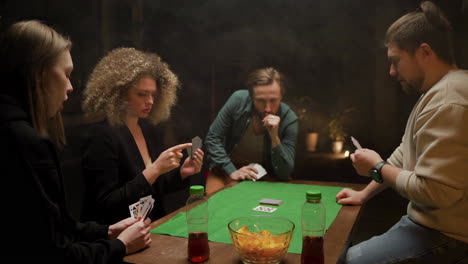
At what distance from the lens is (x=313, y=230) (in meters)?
1.24

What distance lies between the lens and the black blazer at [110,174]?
1728 mm

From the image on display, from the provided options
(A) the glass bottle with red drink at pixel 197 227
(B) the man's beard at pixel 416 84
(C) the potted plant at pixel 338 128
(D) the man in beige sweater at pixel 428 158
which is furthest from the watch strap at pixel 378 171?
(C) the potted plant at pixel 338 128

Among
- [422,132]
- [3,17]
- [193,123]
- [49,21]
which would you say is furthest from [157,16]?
[422,132]

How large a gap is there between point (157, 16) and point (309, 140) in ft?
5.06

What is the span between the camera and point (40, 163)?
0.98 meters

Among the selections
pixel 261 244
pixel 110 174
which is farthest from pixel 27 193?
pixel 110 174

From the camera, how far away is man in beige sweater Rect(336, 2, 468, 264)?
125 cm

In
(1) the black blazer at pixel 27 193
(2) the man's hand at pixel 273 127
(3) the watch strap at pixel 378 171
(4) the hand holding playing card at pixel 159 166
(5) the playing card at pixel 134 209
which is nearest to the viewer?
(1) the black blazer at pixel 27 193

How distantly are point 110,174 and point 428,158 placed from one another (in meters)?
1.39

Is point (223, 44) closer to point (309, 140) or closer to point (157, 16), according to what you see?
point (157, 16)

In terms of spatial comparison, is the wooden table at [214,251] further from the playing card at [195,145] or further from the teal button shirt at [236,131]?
the teal button shirt at [236,131]

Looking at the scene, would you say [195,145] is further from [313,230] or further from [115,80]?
[313,230]

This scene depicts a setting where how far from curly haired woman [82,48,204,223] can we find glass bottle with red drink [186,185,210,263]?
51 centimetres

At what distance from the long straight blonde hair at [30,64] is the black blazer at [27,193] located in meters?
0.04
